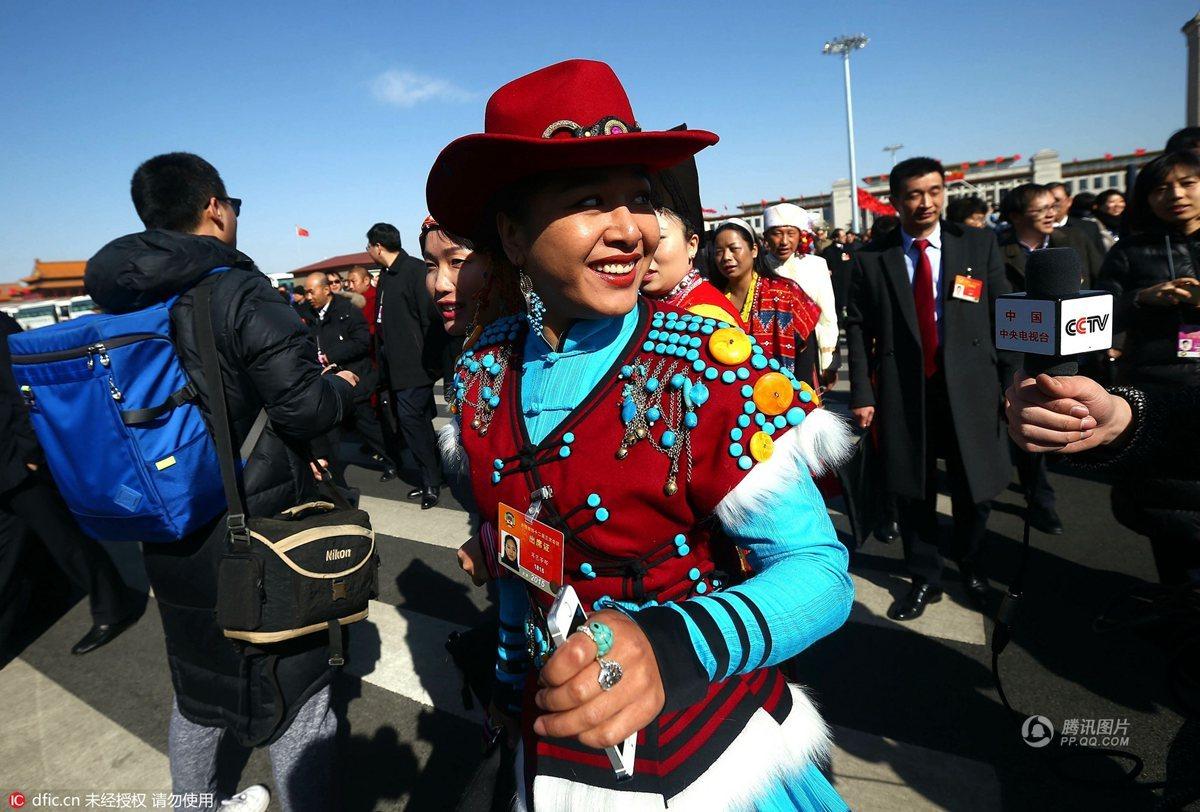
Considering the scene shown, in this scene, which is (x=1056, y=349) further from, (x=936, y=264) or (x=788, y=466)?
(x=936, y=264)

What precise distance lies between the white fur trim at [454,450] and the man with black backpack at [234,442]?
0.68 m

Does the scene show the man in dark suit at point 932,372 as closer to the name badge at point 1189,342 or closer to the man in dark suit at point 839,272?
the name badge at point 1189,342

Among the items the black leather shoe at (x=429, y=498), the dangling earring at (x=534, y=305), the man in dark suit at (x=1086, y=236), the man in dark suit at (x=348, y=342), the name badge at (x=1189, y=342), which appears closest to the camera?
the dangling earring at (x=534, y=305)

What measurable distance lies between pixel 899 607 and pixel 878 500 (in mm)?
704

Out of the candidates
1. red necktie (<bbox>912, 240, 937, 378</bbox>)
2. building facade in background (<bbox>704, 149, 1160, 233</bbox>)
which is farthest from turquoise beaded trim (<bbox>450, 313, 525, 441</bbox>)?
building facade in background (<bbox>704, 149, 1160, 233</bbox>)

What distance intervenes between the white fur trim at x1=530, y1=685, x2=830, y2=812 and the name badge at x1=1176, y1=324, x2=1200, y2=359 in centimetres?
271

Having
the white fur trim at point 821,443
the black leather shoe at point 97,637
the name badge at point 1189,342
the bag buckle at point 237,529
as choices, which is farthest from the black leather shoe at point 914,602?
the black leather shoe at point 97,637

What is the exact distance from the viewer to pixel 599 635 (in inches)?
34.0

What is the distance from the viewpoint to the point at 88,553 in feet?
13.5

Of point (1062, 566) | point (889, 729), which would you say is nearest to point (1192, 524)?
point (889, 729)

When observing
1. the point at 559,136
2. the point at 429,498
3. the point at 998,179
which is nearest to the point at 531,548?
the point at 559,136

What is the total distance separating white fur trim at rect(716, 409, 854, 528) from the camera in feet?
→ 3.62

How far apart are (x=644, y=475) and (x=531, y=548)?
11.3 inches

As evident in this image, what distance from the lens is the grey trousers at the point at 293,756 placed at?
213 centimetres
